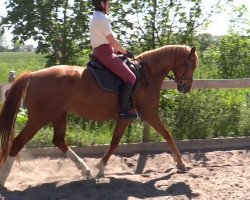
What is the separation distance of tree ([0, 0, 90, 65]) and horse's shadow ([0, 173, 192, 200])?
3804 millimetres

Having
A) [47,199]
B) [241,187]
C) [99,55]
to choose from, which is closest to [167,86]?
[99,55]

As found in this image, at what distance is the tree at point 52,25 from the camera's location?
891cm

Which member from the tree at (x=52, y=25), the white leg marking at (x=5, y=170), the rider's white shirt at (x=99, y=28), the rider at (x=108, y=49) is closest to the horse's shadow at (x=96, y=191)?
the white leg marking at (x=5, y=170)

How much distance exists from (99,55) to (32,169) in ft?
7.18

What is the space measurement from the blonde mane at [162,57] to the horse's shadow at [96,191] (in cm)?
181

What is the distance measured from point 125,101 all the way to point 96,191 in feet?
4.59

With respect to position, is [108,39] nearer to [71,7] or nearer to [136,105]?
[136,105]

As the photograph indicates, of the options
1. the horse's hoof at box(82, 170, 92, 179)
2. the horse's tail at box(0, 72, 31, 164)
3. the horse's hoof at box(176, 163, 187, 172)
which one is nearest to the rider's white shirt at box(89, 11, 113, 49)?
the horse's tail at box(0, 72, 31, 164)

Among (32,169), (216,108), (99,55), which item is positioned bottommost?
(32,169)

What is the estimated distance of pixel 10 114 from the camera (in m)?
6.35

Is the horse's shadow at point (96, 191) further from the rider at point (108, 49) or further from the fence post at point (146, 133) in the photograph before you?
the fence post at point (146, 133)

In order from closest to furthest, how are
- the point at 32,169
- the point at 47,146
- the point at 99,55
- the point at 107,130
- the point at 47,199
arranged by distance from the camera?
the point at 47,199
the point at 99,55
the point at 32,169
the point at 47,146
the point at 107,130

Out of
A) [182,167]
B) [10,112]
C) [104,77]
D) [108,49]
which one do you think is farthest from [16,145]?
[182,167]

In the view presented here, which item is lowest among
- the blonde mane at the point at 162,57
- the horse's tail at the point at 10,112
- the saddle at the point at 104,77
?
the horse's tail at the point at 10,112
